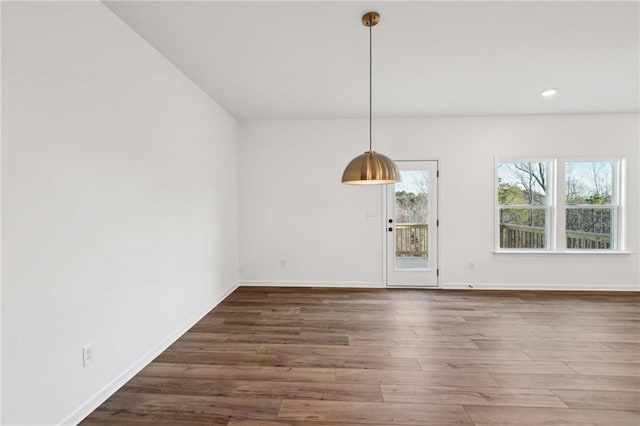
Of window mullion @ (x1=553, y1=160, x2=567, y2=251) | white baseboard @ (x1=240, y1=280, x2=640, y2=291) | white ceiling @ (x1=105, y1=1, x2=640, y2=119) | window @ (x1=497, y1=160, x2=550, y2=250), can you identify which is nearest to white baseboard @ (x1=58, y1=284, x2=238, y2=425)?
white baseboard @ (x1=240, y1=280, x2=640, y2=291)

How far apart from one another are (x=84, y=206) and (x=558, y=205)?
5.78m

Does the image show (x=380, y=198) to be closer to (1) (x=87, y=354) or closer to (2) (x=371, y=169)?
(2) (x=371, y=169)

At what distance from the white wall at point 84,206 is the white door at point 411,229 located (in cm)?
304

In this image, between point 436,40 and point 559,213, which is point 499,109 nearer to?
point 559,213

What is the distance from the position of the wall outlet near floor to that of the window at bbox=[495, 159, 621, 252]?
502 cm

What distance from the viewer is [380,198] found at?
451cm

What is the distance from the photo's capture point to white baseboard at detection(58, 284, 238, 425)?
1711 mm

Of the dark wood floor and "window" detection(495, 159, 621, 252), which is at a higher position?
"window" detection(495, 159, 621, 252)

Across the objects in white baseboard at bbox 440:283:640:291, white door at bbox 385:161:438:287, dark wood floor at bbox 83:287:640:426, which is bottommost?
dark wood floor at bbox 83:287:640:426

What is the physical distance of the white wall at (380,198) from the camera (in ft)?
14.1

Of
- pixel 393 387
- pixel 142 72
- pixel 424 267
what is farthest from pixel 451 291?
pixel 142 72

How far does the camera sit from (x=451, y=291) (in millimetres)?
4340

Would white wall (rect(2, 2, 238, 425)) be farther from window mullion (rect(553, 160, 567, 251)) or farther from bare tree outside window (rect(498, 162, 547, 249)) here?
window mullion (rect(553, 160, 567, 251))

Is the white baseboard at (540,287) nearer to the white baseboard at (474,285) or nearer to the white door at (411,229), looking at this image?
the white baseboard at (474,285)
